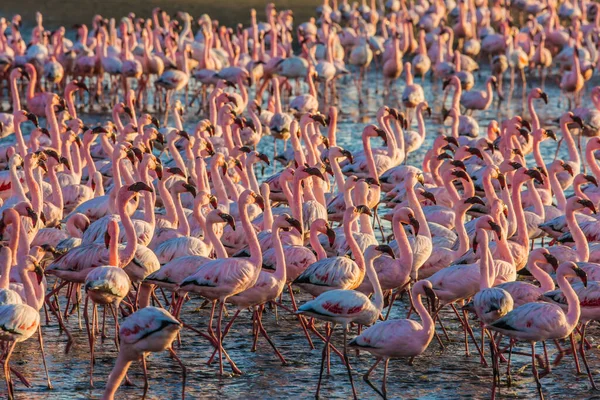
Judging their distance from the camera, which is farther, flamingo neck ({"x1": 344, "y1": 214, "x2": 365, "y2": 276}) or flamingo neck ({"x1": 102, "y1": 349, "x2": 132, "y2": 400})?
flamingo neck ({"x1": 344, "y1": 214, "x2": 365, "y2": 276})

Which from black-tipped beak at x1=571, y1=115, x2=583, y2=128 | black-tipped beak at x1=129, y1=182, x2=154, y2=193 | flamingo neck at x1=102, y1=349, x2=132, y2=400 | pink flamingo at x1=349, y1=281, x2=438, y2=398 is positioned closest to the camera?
flamingo neck at x1=102, y1=349, x2=132, y2=400

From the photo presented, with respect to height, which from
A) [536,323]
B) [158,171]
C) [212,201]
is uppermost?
[158,171]

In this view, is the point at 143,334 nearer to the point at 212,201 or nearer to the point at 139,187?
the point at 139,187

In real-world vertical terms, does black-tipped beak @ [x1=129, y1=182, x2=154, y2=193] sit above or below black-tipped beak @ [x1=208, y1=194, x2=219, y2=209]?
above

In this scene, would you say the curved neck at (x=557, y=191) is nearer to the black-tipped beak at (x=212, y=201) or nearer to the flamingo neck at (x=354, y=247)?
the flamingo neck at (x=354, y=247)

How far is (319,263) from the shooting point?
882cm

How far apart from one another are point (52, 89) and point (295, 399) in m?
16.6

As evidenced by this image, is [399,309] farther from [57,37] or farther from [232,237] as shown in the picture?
[57,37]

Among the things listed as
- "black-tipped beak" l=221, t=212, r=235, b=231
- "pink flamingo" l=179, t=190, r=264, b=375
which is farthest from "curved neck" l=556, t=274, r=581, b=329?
"black-tipped beak" l=221, t=212, r=235, b=231

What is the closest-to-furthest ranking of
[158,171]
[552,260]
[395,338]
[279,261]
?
[395,338] < [552,260] < [279,261] < [158,171]

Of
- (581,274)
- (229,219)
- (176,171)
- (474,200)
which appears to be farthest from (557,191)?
(229,219)

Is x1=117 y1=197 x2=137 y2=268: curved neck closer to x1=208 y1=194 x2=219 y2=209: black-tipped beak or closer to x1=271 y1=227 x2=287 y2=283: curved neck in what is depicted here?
x1=208 y1=194 x2=219 y2=209: black-tipped beak

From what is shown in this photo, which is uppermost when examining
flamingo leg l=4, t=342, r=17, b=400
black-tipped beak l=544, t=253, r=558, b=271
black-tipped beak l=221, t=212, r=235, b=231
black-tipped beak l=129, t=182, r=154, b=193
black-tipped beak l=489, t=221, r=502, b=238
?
black-tipped beak l=129, t=182, r=154, b=193

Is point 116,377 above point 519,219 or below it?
below
